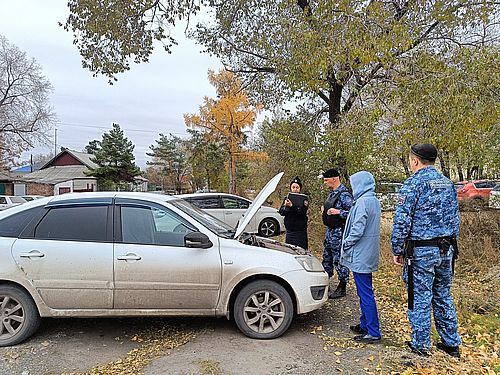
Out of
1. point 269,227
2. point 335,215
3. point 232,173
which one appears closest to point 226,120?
point 232,173

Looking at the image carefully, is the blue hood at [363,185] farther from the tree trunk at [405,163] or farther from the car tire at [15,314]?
the tree trunk at [405,163]

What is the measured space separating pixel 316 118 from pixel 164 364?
33.2 feet

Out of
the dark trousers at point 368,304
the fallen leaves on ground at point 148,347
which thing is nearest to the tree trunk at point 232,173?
the fallen leaves on ground at point 148,347

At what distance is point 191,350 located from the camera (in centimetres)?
385

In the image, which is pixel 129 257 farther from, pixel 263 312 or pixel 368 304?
pixel 368 304

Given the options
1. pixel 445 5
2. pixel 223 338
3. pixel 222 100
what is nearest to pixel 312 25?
pixel 445 5

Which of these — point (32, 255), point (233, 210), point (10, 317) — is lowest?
point (10, 317)

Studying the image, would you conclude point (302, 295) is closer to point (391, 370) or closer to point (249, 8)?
point (391, 370)

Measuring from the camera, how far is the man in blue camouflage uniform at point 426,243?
3502 millimetres

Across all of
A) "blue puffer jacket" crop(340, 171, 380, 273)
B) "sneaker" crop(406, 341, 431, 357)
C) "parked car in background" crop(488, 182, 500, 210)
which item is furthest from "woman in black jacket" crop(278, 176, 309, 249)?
"parked car in background" crop(488, 182, 500, 210)

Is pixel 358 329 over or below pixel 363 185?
below

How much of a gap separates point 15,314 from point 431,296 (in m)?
4.05

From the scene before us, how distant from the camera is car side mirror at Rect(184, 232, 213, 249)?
406 centimetres

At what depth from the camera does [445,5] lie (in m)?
8.71
